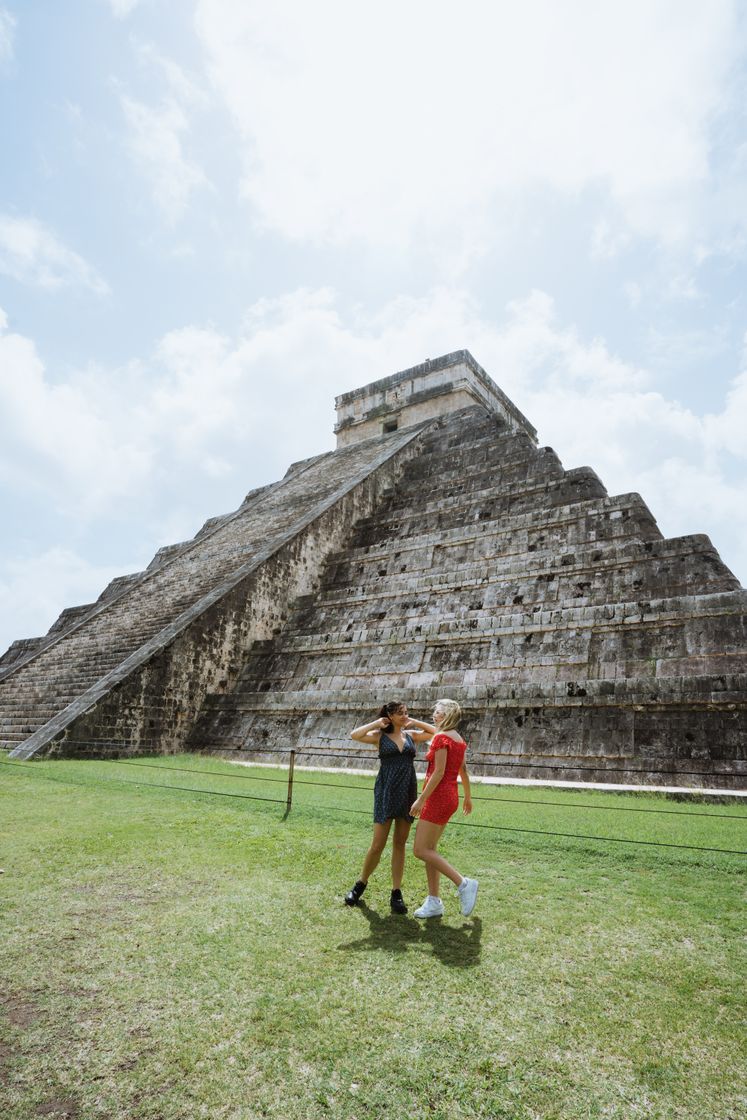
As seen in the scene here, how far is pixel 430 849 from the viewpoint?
136 inches

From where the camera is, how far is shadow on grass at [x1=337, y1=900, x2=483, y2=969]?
2.89m

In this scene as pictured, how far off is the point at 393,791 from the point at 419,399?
59.2 ft

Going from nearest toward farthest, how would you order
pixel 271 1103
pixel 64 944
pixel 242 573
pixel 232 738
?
pixel 271 1103
pixel 64 944
pixel 232 738
pixel 242 573

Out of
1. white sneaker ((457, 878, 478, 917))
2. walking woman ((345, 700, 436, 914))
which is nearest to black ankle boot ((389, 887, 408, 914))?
walking woman ((345, 700, 436, 914))

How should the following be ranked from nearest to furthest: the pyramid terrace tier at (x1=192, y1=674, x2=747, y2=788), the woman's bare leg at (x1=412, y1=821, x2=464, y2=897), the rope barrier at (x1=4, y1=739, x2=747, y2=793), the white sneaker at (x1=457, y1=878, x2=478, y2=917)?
the white sneaker at (x1=457, y1=878, x2=478, y2=917), the woman's bare leg at (x1=412, y1=821, x2=464, y2=897), the rope barrier at (x1=4, y1=739, x2=747, y2=793), the pyramid terrace tier at (x1=192, y1=674, x2=747, y2=788)

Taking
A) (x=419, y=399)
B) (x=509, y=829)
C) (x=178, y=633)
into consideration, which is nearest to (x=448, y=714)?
(x=509, y=829)

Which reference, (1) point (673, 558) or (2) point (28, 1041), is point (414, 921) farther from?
(1) point (673, 558)

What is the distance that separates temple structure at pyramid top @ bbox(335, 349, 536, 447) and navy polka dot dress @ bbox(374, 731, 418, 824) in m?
Answer: 16.3

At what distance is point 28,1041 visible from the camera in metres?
2.23

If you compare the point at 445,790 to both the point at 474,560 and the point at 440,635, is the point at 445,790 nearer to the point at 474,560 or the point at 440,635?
the point at 440,635

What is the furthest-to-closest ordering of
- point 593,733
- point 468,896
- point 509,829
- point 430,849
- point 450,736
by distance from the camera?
point 593,733 → point 509,829 → point 450,736 → point 430,849 → point 468,896

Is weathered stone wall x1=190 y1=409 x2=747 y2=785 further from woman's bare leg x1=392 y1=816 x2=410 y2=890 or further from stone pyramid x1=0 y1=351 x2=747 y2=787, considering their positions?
woman's bare leg x1=392 y1=816 x2=410 y2=890

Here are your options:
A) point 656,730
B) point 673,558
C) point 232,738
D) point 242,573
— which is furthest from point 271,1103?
point 242,573

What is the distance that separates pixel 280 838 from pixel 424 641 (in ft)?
16.5
